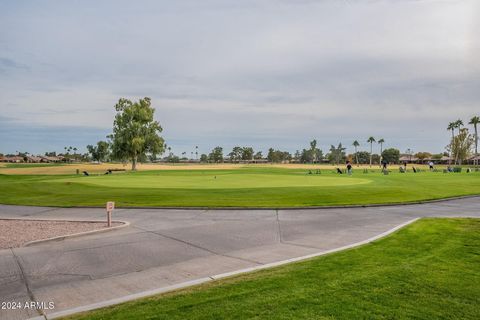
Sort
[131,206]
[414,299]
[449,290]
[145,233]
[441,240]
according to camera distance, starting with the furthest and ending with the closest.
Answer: [131,206] < [145,233] < [441,240] < [449,290] < [414,299]

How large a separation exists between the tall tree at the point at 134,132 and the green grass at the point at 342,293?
76776 millimetres

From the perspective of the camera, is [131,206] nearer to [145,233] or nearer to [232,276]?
[145,233]

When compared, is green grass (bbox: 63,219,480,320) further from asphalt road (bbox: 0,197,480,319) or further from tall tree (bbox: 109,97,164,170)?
tall tree (bbox: 109,97,164,170)

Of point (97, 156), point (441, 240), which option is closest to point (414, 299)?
point (441, 240)

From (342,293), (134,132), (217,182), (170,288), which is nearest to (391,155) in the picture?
(134,132)

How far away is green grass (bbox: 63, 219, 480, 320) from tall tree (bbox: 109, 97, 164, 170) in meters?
76.8

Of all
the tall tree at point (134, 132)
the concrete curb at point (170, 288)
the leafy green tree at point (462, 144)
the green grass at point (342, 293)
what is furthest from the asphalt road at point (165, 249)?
the leafy green tree at point (462, 144)

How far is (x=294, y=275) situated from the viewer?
699 centimetres

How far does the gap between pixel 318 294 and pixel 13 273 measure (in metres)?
6.49

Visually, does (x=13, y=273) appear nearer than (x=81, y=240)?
Yes

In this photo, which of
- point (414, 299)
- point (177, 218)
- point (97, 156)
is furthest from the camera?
point (97, 156)

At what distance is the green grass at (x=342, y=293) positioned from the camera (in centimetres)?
521

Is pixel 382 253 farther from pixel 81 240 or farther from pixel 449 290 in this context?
pixel 81 240

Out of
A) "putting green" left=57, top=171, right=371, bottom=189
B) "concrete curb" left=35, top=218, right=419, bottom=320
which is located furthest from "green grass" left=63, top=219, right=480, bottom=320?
"putting green" left=57, top=171, right=371, bottom=189
